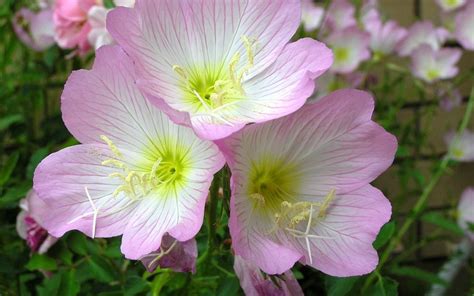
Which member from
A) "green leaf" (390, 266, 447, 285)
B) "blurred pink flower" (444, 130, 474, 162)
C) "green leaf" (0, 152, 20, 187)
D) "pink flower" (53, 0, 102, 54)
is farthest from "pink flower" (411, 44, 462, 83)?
"green leaf" (0, 152, 20, 187)

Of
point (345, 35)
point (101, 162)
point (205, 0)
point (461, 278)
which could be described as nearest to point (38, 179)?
point (101, 162)

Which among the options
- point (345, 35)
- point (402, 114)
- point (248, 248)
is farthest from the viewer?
point (402, 114)

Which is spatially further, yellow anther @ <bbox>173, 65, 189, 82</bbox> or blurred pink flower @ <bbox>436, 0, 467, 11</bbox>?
blurred pink flower @ <bbox>436, 0, 467, 11</bbox>

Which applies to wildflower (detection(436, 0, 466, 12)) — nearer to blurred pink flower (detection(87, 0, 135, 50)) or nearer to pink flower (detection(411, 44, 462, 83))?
pink flower (detection(411, 44, 462, 83))

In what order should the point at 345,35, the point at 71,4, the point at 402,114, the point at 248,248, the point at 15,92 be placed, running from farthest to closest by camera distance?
the point at 402,114, the point at 345,35, the point at 15,92, the point at 71,4, the point at 248,248

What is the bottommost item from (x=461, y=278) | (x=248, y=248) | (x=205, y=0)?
(x=461, y=278)

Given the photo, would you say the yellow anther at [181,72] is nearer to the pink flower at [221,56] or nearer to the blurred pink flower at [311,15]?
the pink flower at [221,56]

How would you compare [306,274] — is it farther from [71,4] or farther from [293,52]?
[71,4]
